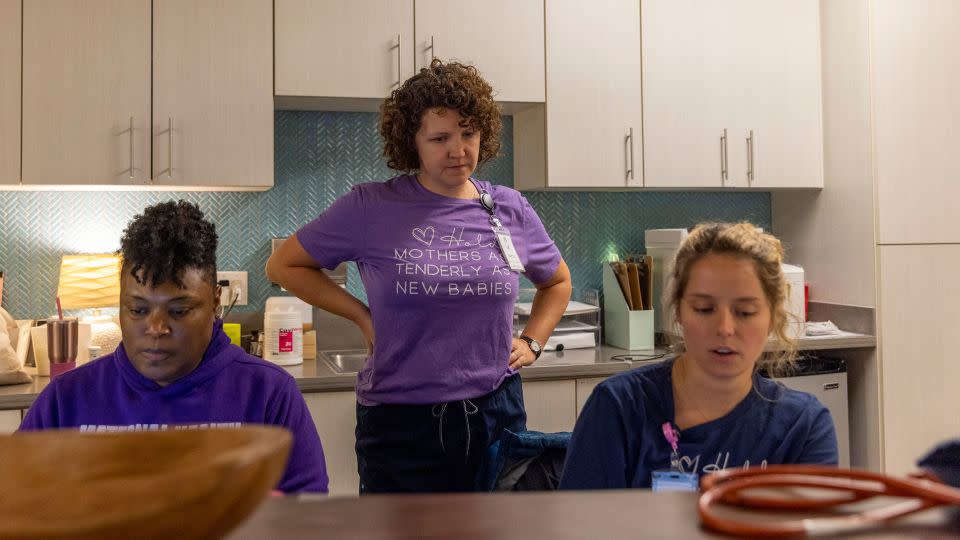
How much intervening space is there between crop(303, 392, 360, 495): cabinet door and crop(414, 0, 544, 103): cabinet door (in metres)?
1.16

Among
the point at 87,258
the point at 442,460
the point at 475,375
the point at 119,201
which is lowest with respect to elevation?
the point at 442,460

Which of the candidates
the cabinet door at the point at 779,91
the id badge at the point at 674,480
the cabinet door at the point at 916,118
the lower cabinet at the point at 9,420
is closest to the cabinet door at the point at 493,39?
the cabinet door at the point at 779,91

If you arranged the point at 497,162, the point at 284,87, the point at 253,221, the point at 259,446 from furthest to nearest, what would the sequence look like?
the point at 497,162 < the point at 253,221 < the point at 284,87 < the point at 259,446

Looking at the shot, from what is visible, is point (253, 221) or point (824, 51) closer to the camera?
point (253, 221)

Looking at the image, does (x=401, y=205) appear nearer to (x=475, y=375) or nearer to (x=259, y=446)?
(x=475, y=375)

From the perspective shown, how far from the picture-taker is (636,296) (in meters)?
3.46

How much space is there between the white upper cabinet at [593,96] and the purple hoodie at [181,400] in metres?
1.92

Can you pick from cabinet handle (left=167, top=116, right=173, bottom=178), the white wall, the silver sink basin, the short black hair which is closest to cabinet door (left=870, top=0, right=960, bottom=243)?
the white wall

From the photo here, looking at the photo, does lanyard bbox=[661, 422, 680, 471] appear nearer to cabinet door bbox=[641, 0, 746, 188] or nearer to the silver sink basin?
the silver sink basin

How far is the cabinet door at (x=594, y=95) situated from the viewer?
11.0ft

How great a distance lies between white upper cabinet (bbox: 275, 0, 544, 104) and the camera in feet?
10.3

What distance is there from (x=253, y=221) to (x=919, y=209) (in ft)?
7.89

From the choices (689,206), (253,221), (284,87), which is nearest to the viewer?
(284,87)

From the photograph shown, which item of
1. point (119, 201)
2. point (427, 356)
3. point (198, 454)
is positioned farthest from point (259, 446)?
point (119, 201)
